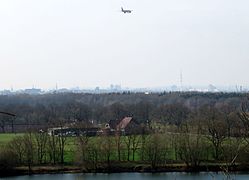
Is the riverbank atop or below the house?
below

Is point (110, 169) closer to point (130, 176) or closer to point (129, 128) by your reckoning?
point (130, 176)

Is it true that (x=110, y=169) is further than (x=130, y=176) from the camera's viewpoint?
Yes

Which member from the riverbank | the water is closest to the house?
the riverbank

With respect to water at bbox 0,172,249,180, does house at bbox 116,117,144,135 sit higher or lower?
higher

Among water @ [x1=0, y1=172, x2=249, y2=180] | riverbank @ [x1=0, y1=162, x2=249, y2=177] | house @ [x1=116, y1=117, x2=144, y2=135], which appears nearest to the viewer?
water @ [x1=0, y1=172, x2=249, y2=180]

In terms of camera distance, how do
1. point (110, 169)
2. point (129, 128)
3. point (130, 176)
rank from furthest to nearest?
point (129, 128)
point (110, 169)
point (130, 176)

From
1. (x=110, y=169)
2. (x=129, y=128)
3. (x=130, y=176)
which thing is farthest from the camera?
(x=129, y=128)

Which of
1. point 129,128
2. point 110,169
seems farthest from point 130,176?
point 129,128

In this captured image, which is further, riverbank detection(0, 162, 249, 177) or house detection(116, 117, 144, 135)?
house detection(116, 117, 144, 135)

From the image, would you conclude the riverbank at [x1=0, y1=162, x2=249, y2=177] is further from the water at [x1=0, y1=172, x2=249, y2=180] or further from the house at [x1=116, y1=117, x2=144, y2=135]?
the house at [x1=116, y1=117, x2=144, y2=135]

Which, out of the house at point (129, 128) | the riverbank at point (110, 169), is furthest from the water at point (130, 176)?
the house at point (129, 128)

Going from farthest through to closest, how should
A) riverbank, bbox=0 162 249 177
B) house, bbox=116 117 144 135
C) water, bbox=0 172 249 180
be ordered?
house, bbox=116 117 144 135 → riverbank, bbox=0 162 249 177 → water, bbox=0 172 249 180

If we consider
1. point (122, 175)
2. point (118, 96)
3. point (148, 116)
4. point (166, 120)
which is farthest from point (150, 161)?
point (118, 96)
